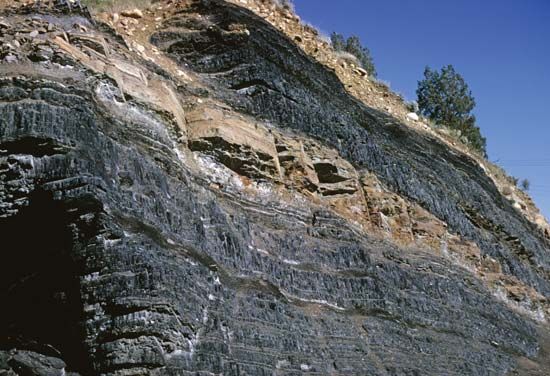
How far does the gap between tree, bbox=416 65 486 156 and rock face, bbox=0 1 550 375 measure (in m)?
12.4

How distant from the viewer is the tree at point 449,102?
87.9 feet

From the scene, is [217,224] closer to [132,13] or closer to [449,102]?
[132,13]

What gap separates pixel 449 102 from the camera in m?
26.9

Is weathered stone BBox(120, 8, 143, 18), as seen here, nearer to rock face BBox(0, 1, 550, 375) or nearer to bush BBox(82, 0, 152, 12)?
bush BBox(82, 0, 152, 12)

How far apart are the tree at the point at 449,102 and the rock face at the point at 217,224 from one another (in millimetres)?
12353

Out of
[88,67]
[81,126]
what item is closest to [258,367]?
[81,126]

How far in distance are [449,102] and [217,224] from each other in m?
20.4

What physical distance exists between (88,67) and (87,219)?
7.85ft

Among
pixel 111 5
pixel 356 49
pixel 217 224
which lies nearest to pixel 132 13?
pixel 111 5

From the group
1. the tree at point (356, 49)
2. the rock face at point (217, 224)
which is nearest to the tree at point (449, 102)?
the tree at point (356, 49)

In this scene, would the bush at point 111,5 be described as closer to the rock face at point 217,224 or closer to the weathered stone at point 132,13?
the weathered stone at point 132,13

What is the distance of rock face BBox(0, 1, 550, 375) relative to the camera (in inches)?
257

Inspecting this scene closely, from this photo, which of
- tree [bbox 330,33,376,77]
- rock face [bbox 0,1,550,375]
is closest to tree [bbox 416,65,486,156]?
tree [bbox 330,33,376,77]

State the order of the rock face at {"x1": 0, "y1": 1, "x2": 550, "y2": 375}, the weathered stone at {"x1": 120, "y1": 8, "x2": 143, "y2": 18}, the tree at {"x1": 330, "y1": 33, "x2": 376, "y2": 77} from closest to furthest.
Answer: the rock face at {"x1": 0, "y1": 1, "x2": 550, "y2": 375} < the weathered stone at {"x1": 120, "y1": 8, "x2": 143, "y2": 18} < the tree at {"x1": 330, "y1": 33, "x2": 376, "y2": 77}
